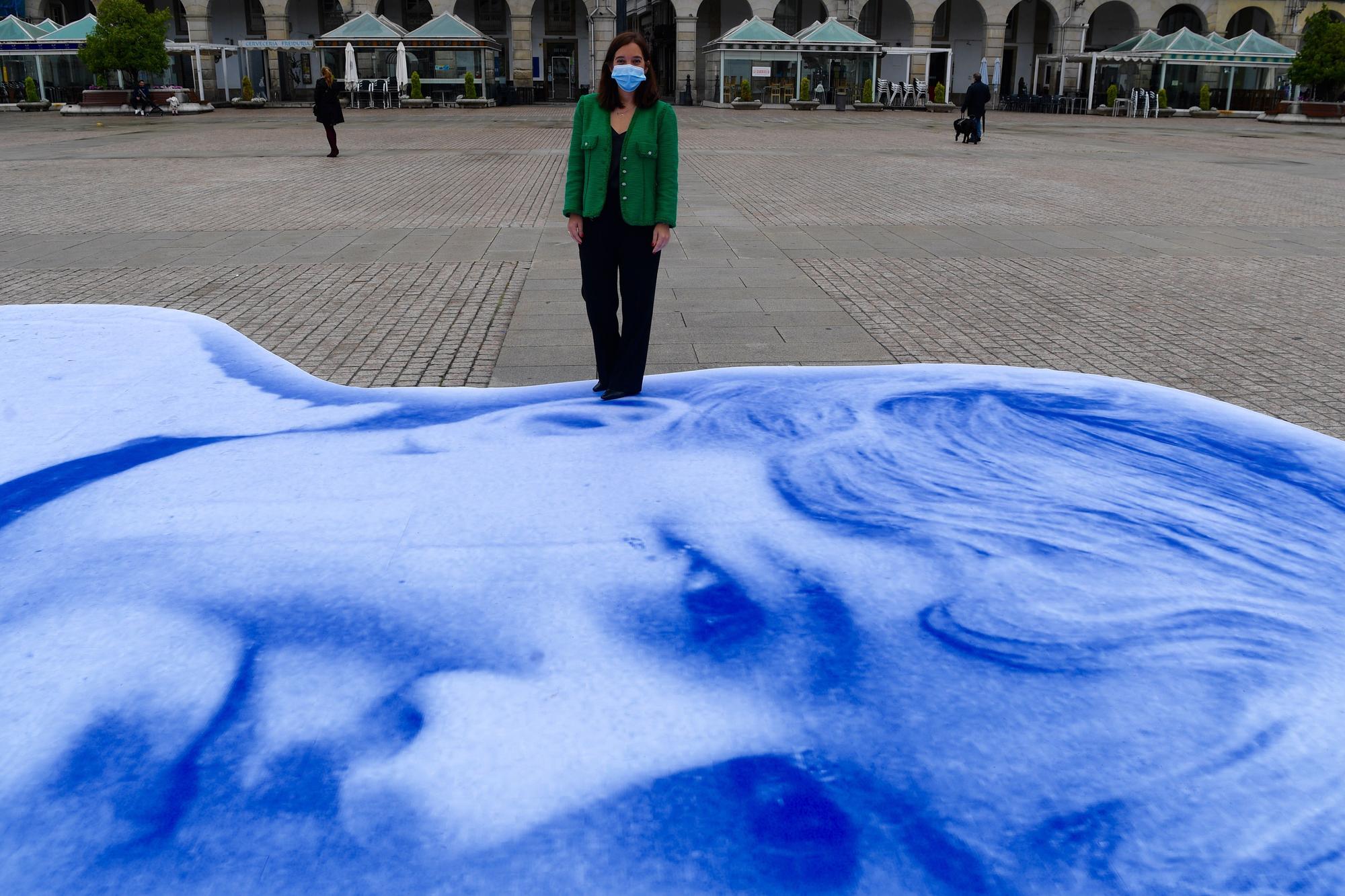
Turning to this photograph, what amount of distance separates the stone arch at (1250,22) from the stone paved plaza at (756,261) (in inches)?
1336

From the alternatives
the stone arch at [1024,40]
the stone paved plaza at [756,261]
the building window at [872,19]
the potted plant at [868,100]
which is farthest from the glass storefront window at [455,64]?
the stone paved plaza at [756,261]

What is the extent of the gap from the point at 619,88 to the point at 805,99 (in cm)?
3699

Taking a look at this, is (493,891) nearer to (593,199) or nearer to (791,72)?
(593,199)

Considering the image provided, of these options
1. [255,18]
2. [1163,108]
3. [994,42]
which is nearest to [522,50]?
[255,18]

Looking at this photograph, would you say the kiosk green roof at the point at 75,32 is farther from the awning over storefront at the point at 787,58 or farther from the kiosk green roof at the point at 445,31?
the awning over storefront at the point at 787,58

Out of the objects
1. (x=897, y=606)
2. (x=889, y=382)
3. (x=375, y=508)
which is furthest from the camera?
(x=889, y=382)

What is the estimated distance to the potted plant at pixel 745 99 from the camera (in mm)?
39188

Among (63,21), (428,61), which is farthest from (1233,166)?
(63,21)

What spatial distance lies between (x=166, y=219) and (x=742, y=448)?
28.4 feet

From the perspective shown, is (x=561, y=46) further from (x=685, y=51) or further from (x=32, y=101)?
(x=32, y=101)

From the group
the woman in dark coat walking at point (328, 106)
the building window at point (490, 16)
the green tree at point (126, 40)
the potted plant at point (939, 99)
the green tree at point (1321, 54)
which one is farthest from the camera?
the building window at point (490, 16)

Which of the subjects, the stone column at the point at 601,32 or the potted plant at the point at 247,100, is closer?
the potted plant at the point at 247,100

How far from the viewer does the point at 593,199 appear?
4605mm

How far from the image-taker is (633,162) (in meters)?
4.53
